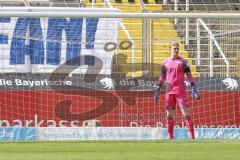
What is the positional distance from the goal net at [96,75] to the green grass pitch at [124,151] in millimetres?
4471

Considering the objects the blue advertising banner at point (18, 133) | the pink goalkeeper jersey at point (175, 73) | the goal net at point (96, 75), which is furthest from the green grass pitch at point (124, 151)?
the goal net at point (96, 75)

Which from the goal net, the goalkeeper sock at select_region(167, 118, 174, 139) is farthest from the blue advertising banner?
the goalkeeper sock at select_region(167, 118, 174, 139)

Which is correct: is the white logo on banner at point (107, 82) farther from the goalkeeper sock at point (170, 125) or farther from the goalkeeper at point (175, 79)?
the goalkeeper sock at point (170, 125)

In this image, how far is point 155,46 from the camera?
62.1 feet

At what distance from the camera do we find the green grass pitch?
1088 centimetres

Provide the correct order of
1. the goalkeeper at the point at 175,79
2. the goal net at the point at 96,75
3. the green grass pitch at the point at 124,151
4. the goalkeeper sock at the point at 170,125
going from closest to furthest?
the green grass pitch at the point at 124,151 < the goalkeeper sock at the point at 170,125 < the goalkeeper at the point at 175,79 < the goal net at the point at 96,75

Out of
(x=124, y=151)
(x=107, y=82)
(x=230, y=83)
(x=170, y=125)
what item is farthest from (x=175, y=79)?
(x=124, y=151)

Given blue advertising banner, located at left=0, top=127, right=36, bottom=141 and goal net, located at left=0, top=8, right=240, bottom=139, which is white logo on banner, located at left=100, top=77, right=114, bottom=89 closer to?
goal net, located at left=0, top=8, right=240, bottom=139

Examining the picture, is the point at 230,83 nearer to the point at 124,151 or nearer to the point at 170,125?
the point at 170,125

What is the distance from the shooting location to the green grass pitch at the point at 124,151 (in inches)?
428

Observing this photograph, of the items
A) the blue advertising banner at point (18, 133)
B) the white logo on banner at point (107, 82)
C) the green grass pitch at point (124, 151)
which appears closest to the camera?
the green grass pitch at point (124, 151)

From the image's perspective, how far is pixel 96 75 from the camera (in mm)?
18719

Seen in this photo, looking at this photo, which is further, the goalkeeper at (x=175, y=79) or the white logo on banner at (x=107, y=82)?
the white logo on banner at (x=107, y=82)

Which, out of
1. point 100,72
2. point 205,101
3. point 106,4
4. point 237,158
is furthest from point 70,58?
point 237,158
